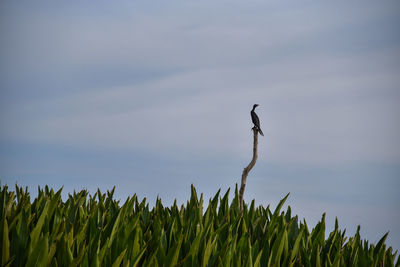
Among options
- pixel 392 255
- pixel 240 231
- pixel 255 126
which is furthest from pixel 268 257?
pixel 255 126

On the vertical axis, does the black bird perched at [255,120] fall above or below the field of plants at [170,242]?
above

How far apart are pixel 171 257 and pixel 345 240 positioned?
2.93 metres

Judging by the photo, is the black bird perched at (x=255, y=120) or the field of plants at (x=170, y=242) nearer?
the field of plants at (x=170, y=242)

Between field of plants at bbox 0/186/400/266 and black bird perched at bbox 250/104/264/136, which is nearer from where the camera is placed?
field of plants at bbox 0/186/400/266

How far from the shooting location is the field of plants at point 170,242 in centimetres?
377

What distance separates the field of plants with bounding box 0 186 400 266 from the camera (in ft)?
12.4

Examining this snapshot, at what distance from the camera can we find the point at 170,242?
4445 millimetres

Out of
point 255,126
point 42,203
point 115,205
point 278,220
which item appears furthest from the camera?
point 255,126

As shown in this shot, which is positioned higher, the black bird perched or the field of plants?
the black bird perched

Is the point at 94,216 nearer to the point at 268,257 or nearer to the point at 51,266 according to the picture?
the point at 51,266

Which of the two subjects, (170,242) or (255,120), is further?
(255,120)

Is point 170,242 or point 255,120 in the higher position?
point 255,120

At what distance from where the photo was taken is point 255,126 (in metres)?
7.76

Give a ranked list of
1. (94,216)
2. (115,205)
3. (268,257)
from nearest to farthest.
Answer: (268,257) < (94,216) < (115,205)
